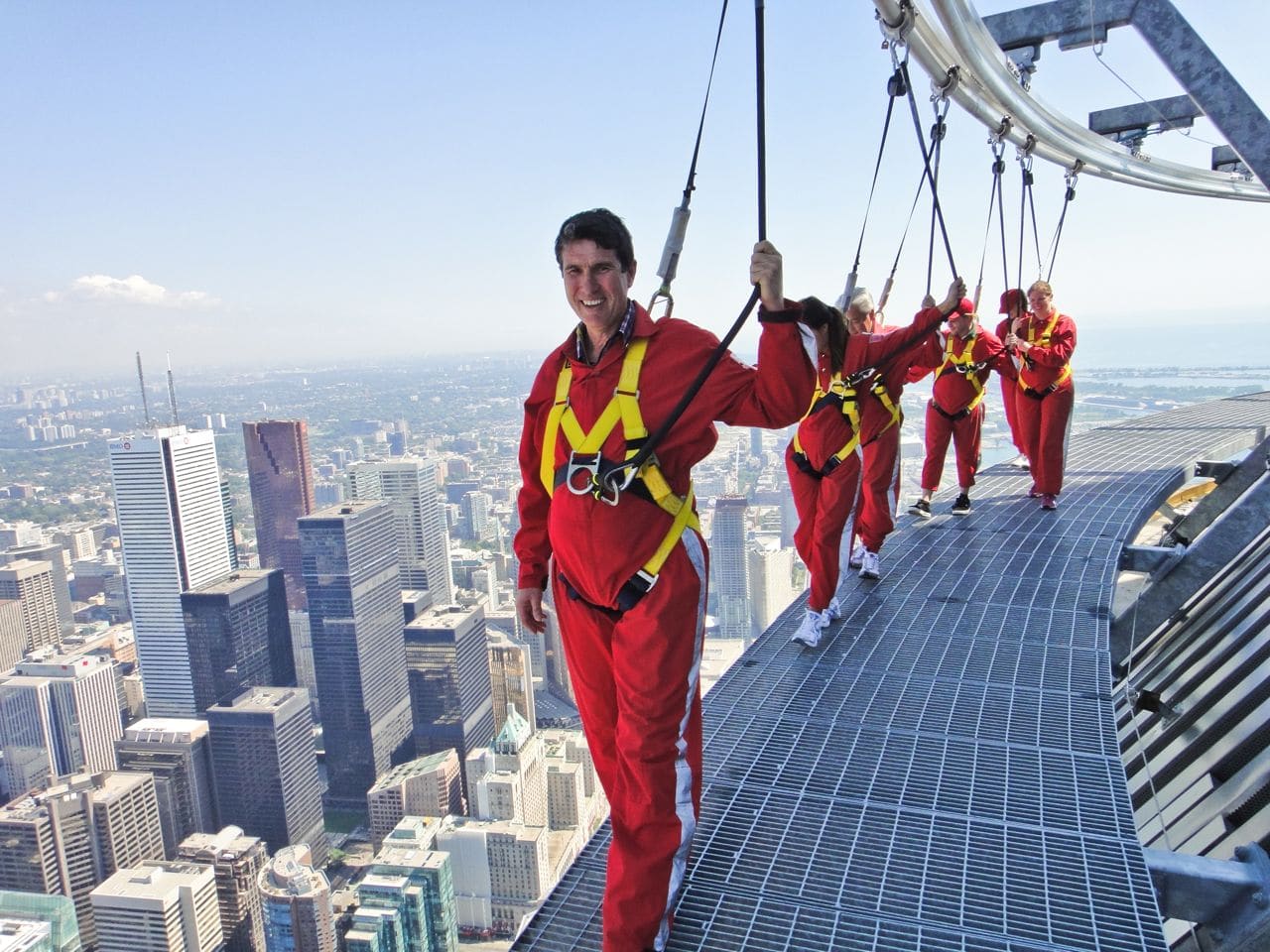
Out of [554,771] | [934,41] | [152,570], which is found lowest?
[554,771]

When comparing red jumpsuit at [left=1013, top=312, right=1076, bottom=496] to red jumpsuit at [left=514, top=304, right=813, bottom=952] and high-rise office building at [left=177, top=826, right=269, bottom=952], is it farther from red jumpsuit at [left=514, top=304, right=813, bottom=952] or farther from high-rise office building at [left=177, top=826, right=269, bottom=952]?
high-rise office building at [left=177, top=826, right=269, bottom=952]

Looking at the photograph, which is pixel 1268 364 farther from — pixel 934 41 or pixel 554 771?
pixel 554 771

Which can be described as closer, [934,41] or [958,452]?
[934,41]

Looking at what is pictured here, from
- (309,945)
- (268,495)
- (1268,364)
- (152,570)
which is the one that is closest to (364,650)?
(152,570)

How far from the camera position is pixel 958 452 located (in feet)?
19.3

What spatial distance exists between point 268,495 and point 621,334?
5984 centimetres

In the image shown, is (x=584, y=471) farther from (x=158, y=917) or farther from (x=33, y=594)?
(x=33, y=594)

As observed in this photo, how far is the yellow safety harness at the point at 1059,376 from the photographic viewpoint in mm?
5297

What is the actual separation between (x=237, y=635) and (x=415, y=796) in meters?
16.6

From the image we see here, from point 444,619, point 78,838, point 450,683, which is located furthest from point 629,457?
point 444,619

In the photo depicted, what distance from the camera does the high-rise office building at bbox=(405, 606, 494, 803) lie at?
145 feet

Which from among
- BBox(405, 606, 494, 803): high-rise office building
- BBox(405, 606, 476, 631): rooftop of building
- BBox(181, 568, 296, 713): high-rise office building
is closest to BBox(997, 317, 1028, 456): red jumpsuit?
BBox(405, 606, 494, 803): high-rise office building

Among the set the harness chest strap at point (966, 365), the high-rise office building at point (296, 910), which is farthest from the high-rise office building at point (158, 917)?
the harness chest strap at point (966, 365)

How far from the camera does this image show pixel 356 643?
151 ft
